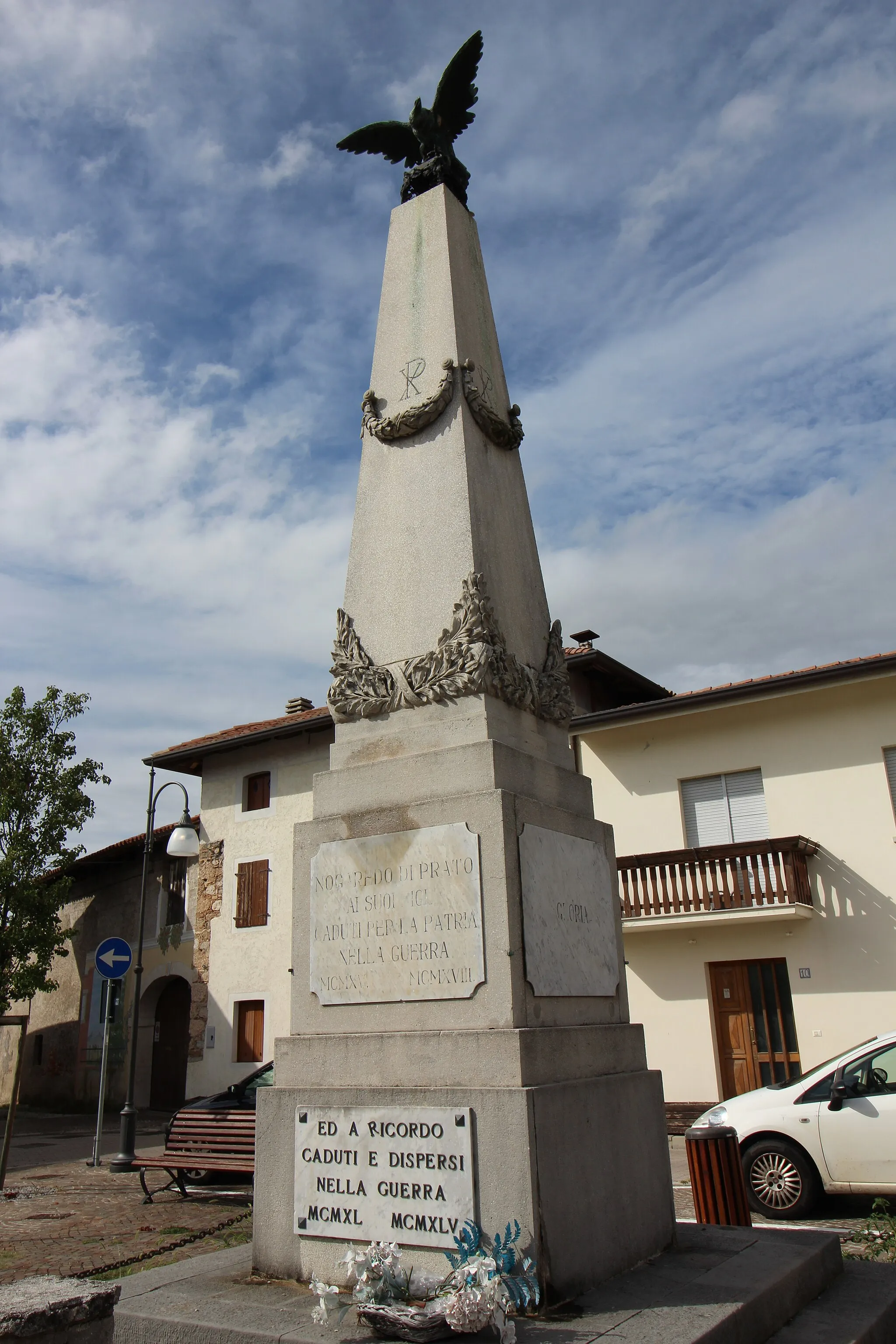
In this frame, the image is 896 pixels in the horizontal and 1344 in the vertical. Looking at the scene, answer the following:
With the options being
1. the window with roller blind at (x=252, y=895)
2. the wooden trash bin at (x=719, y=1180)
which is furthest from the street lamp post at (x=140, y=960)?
the wooden trash bin at (x=719, y=1180)

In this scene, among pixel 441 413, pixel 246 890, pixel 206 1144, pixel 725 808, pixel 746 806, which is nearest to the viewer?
pixel 441 413

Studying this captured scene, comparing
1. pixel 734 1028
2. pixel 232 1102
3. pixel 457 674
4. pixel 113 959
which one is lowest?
pixel 232 1102

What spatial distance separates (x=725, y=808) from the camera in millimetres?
16062

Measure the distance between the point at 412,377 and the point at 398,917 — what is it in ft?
10.3

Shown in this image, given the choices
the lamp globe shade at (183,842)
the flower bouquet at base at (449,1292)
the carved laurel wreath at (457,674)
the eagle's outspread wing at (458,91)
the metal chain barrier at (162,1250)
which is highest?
the eagle's outspread wing at (458,91)

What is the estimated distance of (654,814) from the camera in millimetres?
16578

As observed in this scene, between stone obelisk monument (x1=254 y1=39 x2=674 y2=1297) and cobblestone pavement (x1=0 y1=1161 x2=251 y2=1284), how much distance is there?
7.66 ft

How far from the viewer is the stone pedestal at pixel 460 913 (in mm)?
4199

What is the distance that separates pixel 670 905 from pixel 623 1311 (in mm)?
11683

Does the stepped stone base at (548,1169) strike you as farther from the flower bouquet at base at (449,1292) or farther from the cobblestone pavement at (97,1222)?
the cobblestone pavement at (97,1222)

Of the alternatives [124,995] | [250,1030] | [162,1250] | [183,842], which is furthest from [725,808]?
[124,995]

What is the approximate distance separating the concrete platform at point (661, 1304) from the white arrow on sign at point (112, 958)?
770cm

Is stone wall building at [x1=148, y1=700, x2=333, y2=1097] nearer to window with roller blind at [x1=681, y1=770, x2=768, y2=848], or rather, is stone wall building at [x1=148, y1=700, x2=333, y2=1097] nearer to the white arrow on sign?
the white arrow on sign

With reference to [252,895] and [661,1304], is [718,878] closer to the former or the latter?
[252,895]
